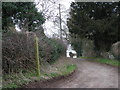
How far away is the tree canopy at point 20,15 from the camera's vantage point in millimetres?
8242

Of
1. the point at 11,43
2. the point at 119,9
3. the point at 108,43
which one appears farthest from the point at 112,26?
the point at 11,43

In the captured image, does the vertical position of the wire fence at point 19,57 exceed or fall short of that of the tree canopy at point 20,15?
it falls short

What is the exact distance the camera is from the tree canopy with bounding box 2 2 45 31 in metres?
8.24

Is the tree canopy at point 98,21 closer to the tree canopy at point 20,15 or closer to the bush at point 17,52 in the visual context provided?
the tree canopy at point 20,15

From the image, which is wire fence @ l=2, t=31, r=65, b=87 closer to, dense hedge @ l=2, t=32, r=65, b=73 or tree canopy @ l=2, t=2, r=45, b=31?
dense hedge @ l=2, t=32, r=65, b=73

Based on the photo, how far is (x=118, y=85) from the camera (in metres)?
6.07

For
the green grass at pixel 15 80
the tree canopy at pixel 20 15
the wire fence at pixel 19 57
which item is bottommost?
the green grass at pixel 15 80

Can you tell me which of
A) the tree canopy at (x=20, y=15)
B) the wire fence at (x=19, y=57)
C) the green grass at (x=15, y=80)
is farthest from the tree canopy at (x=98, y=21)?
the green grass at (x=15, y=80)

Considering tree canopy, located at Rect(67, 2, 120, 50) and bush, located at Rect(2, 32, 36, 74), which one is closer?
bush, located at Rect(2, 32, 36, 74)

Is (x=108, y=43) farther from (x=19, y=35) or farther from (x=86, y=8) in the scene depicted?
(x=19, y=35)

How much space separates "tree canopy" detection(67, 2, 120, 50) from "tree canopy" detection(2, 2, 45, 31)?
22.0 ft

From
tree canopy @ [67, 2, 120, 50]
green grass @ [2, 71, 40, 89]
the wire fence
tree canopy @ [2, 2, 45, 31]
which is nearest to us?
green grass @ [2, 71, 40, 89]

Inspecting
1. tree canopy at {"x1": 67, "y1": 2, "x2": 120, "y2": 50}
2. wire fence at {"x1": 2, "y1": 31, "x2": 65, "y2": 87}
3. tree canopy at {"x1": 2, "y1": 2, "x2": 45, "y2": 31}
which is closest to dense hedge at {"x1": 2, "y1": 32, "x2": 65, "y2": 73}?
wire fence at {"x1": 2, "y1": 31, "x2": 65, "y2": 87}

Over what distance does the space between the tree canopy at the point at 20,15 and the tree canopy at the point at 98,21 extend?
6714mm
